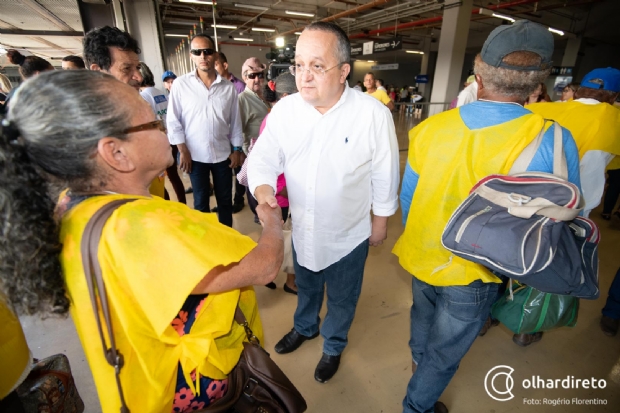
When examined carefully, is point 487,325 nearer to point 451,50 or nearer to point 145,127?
point 145,127

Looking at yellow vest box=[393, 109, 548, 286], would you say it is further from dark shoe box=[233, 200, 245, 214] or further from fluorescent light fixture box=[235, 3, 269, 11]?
fluorescent light fixture box=[235, 3, 269, 11]

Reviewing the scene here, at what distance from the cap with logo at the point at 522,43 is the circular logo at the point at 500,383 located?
5.41 ft

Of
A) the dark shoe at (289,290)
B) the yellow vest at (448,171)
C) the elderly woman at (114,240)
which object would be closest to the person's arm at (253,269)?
the elderly woman at (114,240)

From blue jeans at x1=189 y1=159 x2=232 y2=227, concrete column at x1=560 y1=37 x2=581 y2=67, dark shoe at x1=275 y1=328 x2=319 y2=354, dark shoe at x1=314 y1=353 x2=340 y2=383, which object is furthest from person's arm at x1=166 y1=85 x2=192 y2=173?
concrete column at x1=560 y1=37 x2=581 y2=67

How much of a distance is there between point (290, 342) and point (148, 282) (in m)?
1.48

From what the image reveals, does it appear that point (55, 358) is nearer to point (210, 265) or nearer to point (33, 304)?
point (33, 304)

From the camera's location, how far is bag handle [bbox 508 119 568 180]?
0.97 metres

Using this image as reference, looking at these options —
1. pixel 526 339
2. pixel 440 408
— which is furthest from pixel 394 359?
pixel 526 339

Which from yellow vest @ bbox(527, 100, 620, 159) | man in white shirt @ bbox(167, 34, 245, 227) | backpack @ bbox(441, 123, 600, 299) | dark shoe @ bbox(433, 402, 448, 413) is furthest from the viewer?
man in white shirt @ bbox(167, 34, 245, 227)

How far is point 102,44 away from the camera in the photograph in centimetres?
188

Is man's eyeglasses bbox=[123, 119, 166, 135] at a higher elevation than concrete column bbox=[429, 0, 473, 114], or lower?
lower

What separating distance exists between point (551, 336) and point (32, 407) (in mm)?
2767

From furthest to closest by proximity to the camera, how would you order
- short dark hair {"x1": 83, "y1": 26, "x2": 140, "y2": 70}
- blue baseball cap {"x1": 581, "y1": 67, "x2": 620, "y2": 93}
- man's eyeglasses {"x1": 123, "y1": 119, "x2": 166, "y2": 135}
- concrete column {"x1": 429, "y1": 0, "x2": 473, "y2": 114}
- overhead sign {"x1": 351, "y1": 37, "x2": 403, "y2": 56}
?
overhead sign {"x1": 351, "y1": 37, "x2": 403, "y2": 56}
concrete column {"x1": 429, "y1": 0, "x2": 473, "y2": 114}
blue baseball cap {"x1": 581, "y1": 67, "x2": 620, "y2": 93}
short dark hair {"x1": 83, "y1": 26, "x2": 140, "y2": 70}
man's eyeglasses {"x1": 123, "y1": 119, "x2": 166, "y2": 135}

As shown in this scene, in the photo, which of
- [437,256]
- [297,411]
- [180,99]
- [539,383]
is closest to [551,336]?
[539,383]
